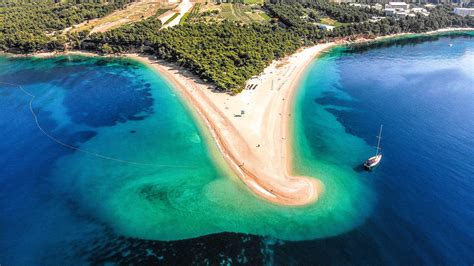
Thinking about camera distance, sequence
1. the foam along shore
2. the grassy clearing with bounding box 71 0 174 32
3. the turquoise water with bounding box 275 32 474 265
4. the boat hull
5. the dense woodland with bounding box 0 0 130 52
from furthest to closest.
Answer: the grassy clearing with bounding box 71 0 174 32 < the dense woodland with bounding box 0 0 130 52 < the boat hull < the foam along shore < the turquoise water with bounding box 275 32 474 265

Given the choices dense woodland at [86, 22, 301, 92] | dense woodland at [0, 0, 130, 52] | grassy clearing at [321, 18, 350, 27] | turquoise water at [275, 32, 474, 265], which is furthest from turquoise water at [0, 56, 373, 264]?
grassy clearing at [321, 18, 350, 27]

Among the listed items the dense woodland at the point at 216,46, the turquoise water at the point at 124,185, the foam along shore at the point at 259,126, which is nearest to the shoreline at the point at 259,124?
the foam along shore at the point at 259,126

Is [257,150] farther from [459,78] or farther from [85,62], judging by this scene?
[85,62]

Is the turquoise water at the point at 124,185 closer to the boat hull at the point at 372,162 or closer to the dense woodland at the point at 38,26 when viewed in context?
the boat hull at the point at 372,162

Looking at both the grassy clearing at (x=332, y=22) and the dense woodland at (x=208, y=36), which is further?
the grassy clearing at (x=332, y=22)

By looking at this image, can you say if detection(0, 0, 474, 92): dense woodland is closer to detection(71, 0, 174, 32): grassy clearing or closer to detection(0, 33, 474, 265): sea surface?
detection(71, 0, 174, 32): grassy clearing
